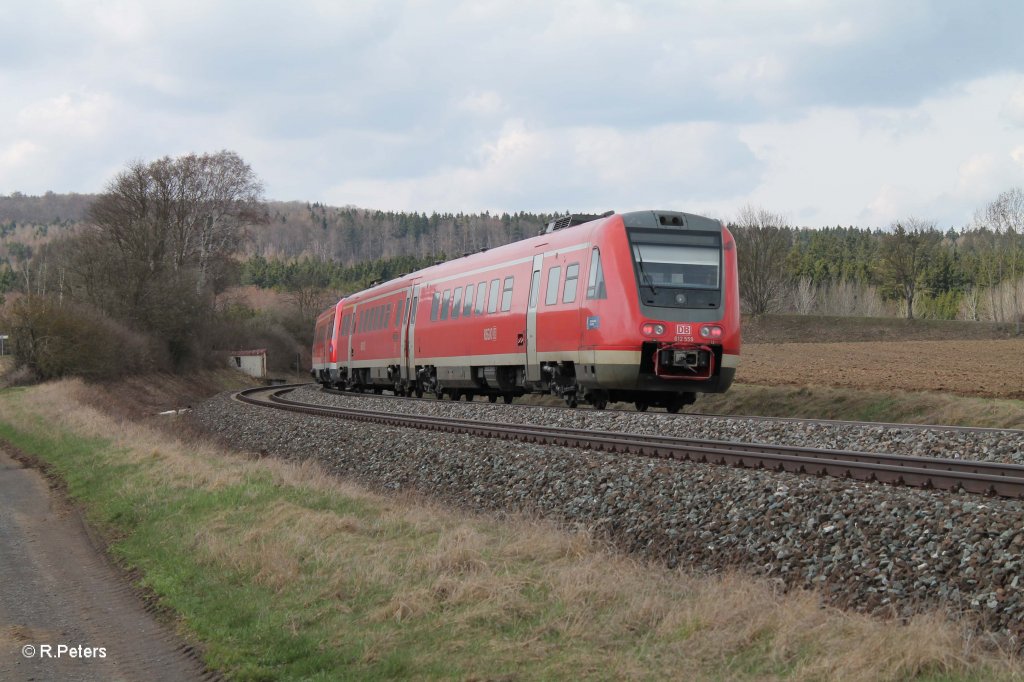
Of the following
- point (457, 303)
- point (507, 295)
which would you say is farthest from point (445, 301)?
point (507, 295)

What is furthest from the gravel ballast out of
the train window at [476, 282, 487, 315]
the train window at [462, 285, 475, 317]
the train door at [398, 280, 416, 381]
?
the train door at [398, 280, 416, 381]

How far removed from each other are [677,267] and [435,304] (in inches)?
398

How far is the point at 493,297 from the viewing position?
75.3 feet

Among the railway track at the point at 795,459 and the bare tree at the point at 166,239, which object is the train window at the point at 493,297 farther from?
the bare tree at the point at 166,239

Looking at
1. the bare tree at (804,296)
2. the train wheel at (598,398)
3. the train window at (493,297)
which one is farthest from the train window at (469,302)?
the bare tree at (804,296)

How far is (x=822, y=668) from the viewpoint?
5.40m

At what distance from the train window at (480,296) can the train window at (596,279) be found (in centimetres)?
523

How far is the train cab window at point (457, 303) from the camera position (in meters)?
25.1

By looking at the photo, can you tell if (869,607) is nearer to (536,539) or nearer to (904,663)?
(904,663)

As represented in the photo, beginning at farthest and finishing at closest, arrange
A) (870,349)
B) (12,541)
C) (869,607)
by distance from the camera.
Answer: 1. (870,349)
2. (12,541)
3. (869,607)

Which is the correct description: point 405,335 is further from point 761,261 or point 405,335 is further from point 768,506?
point 761,261

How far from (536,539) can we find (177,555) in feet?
11.5

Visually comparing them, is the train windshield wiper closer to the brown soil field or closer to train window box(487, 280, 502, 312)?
train window box(487, 280, 502, 312)

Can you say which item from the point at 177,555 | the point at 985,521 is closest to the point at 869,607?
the point at 985,521
